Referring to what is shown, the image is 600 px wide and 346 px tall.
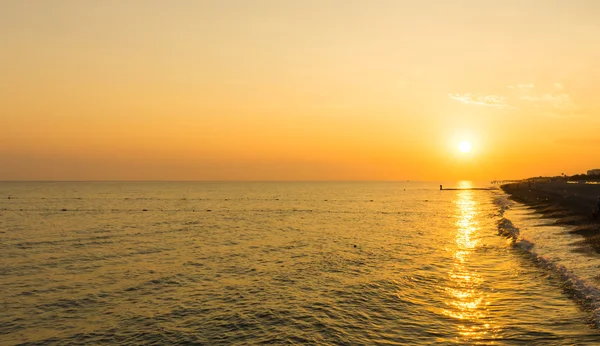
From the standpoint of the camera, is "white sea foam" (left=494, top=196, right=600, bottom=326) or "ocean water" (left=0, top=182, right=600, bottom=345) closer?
"ocean water" (left=0, top=182, right=600, bottom=345)

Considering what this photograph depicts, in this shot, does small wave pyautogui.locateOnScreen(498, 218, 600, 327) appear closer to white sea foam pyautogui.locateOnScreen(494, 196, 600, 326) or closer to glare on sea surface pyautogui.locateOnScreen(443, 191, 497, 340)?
white sea foam pyautogui.locateOnScreen(494, 196, 600, 326)

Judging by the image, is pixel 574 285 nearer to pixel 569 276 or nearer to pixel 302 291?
pixel 569 276

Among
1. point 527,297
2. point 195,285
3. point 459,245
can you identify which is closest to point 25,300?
point 195,285

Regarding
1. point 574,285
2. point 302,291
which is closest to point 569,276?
point 574,285

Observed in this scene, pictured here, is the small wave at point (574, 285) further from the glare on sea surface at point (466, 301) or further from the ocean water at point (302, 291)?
the glare on sea surface at point (466, 301)

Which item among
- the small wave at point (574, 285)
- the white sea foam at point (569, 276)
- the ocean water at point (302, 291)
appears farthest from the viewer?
the white sea foam at point (569, 276)

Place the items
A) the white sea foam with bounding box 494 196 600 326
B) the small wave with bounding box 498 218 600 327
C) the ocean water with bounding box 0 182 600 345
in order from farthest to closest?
the white sea foam with bounding box 494 196 600 326 → the small wave with bounding box 498 218 600 327 → the ocean water with bounding box 0 182 600 345

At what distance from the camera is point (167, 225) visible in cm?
6431

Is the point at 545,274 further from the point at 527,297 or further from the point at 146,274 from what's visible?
the point at 146,274

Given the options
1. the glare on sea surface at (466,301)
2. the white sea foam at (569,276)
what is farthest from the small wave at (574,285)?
the glare on sea surface at (466,301)

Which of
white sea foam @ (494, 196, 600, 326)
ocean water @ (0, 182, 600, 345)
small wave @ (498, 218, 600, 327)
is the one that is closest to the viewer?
ocean water @ (0, 182, 600, 345)

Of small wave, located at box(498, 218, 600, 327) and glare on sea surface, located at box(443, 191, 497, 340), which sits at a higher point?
small wave, located at box(498, 218, 600, 327)

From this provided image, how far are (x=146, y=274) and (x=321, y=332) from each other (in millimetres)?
16579

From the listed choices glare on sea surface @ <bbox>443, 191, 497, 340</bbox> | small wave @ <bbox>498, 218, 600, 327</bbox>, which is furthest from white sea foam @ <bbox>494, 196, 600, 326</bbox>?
glare on sea surface @ <bbox>443, 191, 497, 340</bbox>
